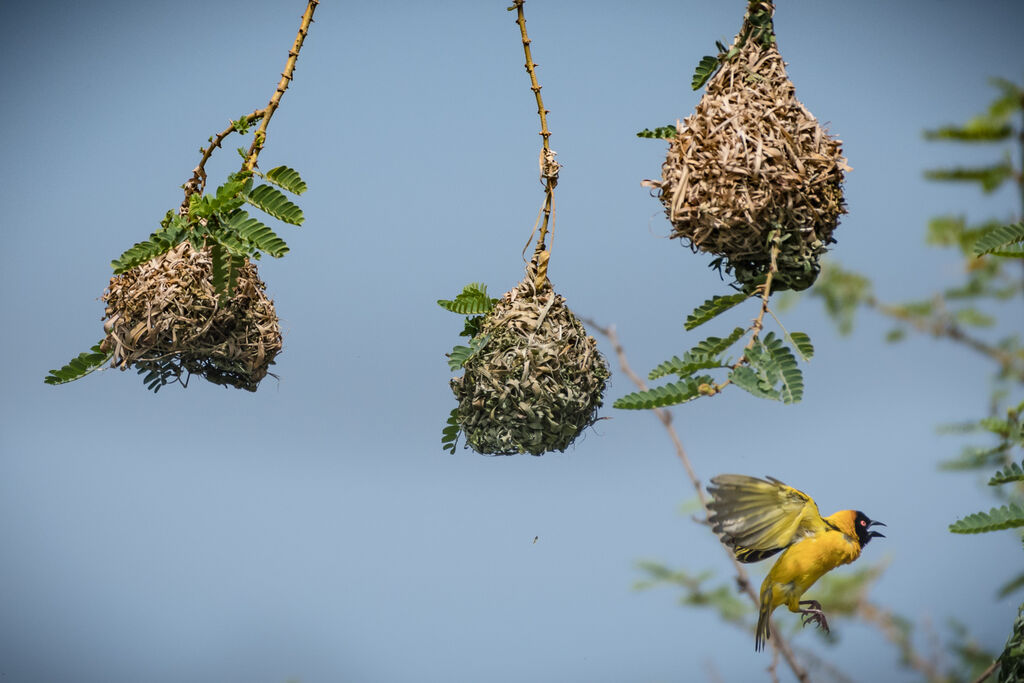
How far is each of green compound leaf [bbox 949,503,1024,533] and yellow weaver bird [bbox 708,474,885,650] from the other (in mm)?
187

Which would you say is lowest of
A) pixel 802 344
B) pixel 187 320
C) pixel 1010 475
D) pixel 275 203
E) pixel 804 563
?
pixel 804 563

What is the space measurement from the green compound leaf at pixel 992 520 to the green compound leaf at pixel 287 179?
1599 millimetres

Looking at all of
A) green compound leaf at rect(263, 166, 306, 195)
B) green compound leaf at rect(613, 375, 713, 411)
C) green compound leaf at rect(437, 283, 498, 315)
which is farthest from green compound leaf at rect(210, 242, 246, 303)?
green compound leaf at rect(613, 375, 713, 411)

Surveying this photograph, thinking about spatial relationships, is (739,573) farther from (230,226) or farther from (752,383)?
(230,226)

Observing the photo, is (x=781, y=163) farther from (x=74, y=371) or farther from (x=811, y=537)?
(x=74, y=371)

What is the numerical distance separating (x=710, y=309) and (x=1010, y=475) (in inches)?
26.5

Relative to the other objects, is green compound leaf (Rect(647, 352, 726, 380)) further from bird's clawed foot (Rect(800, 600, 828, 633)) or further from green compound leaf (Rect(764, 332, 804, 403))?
bird's clawed foot (Rect(800, 600, 828, 633))

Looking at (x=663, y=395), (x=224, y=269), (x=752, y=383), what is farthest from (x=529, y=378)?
(x=224, y=269)

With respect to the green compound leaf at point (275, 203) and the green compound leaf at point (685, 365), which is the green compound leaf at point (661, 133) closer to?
the green compound leaf at point (685, 365)

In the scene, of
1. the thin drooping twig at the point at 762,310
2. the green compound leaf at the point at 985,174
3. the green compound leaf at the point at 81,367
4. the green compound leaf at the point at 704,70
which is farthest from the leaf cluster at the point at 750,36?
the green compound leaf at the point at 81,367

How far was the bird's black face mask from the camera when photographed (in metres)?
2.11

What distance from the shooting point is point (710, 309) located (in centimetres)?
208

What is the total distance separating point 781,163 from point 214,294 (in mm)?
1313

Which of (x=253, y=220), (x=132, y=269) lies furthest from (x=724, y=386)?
(x=132, y=269)
